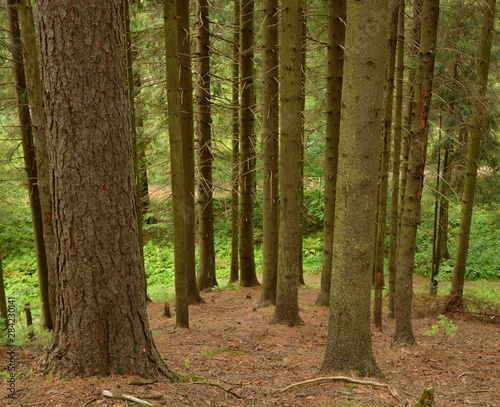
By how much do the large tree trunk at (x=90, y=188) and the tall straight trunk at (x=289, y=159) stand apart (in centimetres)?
407

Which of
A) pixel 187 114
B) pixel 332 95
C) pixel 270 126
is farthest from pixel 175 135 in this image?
pixel 332 95

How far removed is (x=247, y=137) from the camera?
11242 millimetres

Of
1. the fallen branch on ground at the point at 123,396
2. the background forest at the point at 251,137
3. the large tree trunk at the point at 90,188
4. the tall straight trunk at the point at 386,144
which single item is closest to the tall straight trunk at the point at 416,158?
the background forest at the point at 251,137

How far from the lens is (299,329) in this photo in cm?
785

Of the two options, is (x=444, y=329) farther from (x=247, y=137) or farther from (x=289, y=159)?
(x=247, y=137)

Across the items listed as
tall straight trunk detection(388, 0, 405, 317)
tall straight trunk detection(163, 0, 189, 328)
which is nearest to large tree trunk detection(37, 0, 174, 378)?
tall straight trunk detection(163, 0, 189, 328)

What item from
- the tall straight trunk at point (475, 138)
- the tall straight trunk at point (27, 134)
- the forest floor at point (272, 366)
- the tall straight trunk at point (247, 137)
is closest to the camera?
the forest floor at point (272, 366)

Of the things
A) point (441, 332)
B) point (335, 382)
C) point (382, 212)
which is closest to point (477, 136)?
point (382, 212)

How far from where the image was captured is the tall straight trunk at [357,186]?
4316 mm

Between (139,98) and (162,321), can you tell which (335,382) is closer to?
(162,321)

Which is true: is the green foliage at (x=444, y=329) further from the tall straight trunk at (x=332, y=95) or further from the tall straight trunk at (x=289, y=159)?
the tall straight trunk at (x=289, y=159)

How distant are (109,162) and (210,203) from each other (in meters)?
7.83

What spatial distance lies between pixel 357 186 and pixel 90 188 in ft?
8.96

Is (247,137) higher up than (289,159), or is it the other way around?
(247,137)
